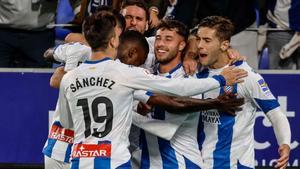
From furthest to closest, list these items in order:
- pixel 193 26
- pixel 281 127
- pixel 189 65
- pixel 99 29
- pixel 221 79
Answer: pixel 193 26
pixel 189 65
pixel 281 127
pixel 221 79
pixel 99 29

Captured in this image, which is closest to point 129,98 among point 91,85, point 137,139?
point 91,85

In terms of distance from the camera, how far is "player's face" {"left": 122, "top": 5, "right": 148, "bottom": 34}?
337 inches

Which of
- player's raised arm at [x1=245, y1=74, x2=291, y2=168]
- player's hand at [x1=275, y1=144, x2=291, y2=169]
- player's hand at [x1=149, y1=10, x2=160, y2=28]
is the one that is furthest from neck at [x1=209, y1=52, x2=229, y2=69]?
player's hand at [x1=149, y1=10, x2=160, y2=28]

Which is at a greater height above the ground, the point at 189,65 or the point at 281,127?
the point at 189,65

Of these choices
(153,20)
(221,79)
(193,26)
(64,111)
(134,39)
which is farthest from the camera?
(193,26)

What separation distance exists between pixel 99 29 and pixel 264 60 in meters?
4.36

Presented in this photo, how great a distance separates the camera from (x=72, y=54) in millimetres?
7906

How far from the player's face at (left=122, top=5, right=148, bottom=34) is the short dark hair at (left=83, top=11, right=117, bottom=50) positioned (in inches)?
57.7

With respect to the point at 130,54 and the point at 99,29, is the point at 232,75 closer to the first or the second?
the point at 130,54

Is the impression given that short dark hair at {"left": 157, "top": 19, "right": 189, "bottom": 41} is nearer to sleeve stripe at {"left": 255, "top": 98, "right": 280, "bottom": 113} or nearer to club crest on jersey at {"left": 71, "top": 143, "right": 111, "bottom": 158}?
sleeve stripe at {"left": 255, "top": 98, "right": 280, "bottom": 113}

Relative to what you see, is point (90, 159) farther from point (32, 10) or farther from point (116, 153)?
point (32, 10)

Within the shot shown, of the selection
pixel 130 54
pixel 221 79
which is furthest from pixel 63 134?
pixel 221 79

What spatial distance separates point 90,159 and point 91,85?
50cm

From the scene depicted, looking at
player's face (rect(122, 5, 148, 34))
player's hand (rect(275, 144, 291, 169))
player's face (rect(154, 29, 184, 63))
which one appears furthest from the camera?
player's face (rect(122, 5, 148, 34))
